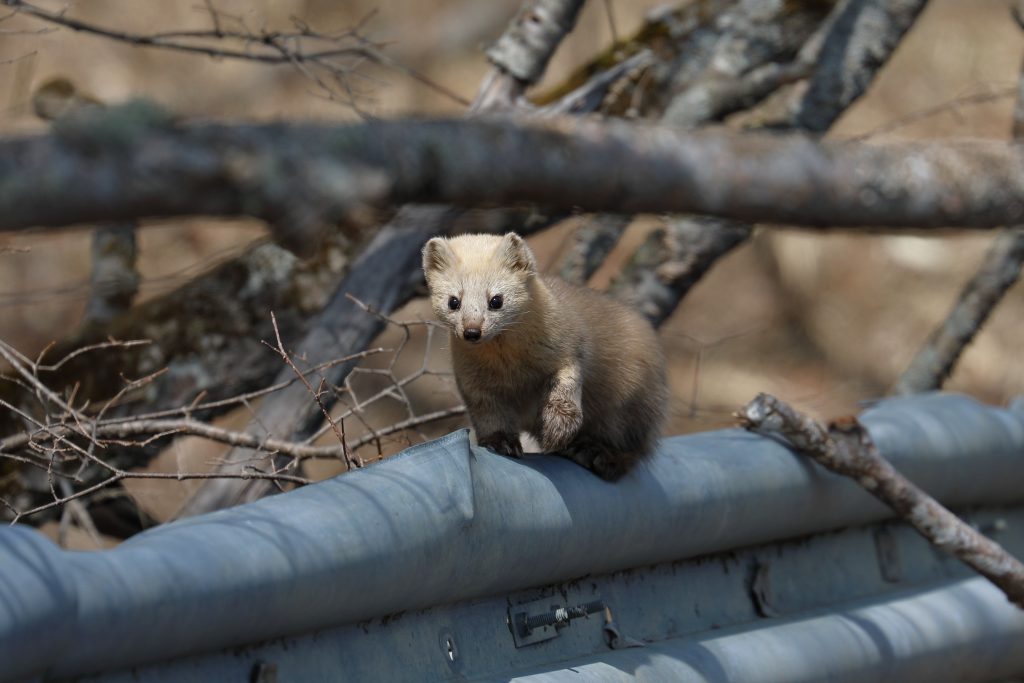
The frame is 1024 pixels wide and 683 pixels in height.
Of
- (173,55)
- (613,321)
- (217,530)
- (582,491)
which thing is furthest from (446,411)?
(173,55)

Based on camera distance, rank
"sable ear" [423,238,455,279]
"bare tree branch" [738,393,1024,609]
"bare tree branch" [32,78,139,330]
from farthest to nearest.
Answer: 1. "bare tree branch" [32,78,139,330]
2. "bare tree branch" [738,393,1024,609]
3. "sable ear" [423,238,455,279]

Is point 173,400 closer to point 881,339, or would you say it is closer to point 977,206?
point 977,206

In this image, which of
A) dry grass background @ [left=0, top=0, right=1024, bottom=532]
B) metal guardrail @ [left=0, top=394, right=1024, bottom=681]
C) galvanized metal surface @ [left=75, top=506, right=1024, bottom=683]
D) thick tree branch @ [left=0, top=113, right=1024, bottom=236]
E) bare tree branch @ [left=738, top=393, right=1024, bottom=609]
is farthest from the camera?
dry grass background @ [left=0, top=0, right=1024, bottom=532]

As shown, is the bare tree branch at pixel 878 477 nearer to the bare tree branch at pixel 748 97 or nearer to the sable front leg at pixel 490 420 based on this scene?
the sable front leg at pixel 490 420

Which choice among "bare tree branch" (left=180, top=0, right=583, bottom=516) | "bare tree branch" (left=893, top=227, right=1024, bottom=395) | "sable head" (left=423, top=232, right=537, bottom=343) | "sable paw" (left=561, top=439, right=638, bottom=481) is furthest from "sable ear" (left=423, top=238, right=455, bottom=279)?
"bare tree branch" (left=893, top=227, right=1024, bottom=395)

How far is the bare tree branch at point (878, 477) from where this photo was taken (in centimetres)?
436

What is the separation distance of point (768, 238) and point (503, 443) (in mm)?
9484

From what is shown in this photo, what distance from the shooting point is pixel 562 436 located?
13.0 ft

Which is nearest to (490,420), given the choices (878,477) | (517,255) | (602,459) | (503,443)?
(503,443)

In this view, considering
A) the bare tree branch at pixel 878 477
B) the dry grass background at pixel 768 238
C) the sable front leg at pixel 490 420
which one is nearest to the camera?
the sable front leg at pixel 490 420

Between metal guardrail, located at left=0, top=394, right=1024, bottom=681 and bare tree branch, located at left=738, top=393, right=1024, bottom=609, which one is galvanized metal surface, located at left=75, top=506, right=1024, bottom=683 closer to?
metal guardrail, located at left=0, top=394, right=1024, bottom=681

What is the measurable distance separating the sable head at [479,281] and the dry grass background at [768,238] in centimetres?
789

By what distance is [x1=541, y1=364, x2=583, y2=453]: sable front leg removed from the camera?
396 centimetres

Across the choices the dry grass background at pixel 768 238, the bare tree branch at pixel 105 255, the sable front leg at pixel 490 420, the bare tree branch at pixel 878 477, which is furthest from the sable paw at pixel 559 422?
the dry grass background at pixel 768 238
